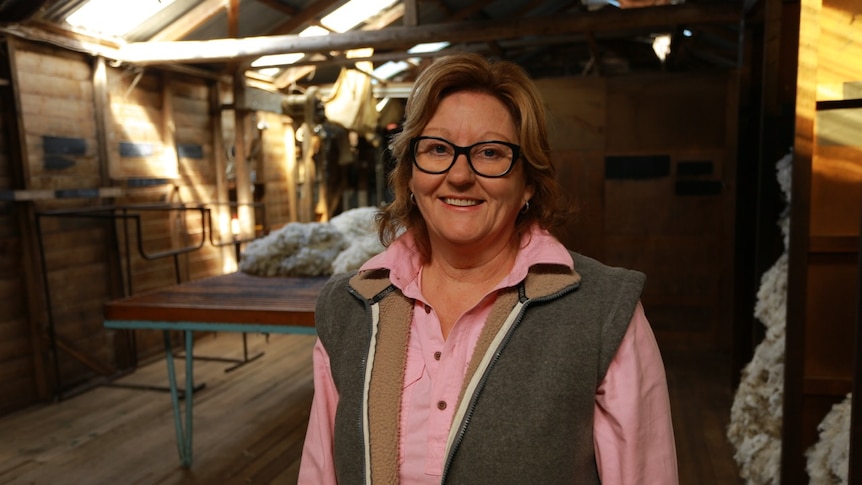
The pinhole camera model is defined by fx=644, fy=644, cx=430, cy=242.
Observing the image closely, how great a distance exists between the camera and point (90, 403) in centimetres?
395

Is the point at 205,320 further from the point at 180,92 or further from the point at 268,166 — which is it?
the point at 268,166

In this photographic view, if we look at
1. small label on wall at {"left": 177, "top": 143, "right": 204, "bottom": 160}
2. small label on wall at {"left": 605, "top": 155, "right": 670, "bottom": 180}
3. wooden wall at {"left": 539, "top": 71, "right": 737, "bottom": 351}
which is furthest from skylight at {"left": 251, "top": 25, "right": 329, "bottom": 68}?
small label on wall at {"left": 605, "top": 155, "right": 670, "bottom": 180}

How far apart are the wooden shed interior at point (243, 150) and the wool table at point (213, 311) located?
114 centimetres

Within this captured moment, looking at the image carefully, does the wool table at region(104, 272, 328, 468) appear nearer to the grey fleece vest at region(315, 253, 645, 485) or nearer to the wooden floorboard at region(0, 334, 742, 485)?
the wooden floorboard at region(0, 334, 742, 485)

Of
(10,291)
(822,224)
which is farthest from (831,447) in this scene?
(10,291)

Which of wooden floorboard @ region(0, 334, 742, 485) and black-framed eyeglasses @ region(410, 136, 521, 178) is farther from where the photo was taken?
wooden floorboard @ region(0, 334, 742, 485)

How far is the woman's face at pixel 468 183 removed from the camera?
44.4 inches

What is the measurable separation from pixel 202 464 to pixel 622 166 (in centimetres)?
343

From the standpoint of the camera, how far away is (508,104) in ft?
3.81

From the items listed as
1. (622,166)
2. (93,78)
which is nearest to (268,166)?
(93,78)

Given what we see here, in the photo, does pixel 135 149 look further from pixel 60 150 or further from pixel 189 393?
pixel 189 393

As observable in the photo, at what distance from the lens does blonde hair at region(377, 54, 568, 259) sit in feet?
3.74

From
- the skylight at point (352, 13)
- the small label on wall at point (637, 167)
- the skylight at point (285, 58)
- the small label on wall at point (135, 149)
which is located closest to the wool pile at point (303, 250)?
the small label on wall at point (135, 149)

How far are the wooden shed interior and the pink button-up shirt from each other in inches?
79.6
